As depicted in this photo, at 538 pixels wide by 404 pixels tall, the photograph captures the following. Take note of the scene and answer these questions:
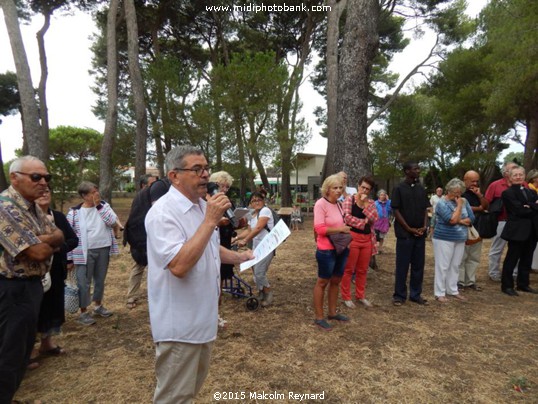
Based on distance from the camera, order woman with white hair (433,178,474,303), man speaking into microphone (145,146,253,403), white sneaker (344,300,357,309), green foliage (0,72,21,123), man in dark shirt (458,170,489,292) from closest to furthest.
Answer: man speaking into microphone (145,146,253,403)
white sneaker (344,300,357,309)
woman with white hair (433,178,474,303)
man in dark shirt (458,170,489,292)
green foliage (0,72,21,123)

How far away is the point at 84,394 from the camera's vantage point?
2627mm

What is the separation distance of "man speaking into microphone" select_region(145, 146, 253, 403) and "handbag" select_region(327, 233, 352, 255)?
2.19m

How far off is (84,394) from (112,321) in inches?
61.9

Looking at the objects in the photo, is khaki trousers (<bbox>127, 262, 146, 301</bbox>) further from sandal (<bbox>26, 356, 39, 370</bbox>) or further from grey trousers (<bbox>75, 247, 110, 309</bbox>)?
sandal (<bbox>26, 356, 39, 370</bbox>)

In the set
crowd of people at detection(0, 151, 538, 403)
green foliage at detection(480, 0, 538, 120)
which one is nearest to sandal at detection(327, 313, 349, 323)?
crowd of people at detection(0, 151, 538, 403)

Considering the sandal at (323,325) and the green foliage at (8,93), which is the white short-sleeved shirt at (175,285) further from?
the green foliage at (8,93)

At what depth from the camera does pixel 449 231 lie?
466 centimetres

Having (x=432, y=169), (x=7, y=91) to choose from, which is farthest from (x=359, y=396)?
(x=432, y=169)

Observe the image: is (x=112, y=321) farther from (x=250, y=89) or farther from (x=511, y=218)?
(x=250, y=89)

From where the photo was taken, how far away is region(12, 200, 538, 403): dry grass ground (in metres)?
2.65

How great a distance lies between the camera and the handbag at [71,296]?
3.84 m

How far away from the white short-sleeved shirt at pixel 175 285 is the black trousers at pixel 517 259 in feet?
17.6

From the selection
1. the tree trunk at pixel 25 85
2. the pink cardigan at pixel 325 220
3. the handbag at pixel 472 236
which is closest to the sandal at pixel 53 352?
the pink cardigan at pixel 325 220

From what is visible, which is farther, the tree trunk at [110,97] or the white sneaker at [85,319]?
the tree trunk at [110,97]
